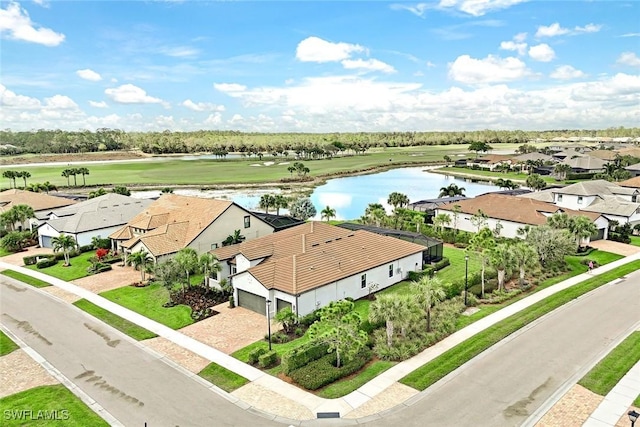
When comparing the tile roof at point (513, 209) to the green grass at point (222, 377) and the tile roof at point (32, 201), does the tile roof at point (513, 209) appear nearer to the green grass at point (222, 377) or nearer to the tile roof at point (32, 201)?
the green grass at point (222, 377)

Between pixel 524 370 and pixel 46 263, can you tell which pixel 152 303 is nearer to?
pixel 46 263

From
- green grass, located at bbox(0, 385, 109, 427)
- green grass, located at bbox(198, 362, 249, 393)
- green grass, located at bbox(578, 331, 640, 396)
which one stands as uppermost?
green grass, located at bbox(578, 331, 640, 396)

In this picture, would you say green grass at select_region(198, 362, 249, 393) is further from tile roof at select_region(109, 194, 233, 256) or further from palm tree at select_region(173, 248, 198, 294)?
tile roof at select_region(109, 194, 233, 256)

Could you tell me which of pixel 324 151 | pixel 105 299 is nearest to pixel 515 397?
pixel 105 299

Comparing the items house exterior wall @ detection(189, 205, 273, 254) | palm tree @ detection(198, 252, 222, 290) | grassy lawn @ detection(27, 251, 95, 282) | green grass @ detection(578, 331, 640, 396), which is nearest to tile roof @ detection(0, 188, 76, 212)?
grassy lawn @ detection(27, 251, 95, 282)

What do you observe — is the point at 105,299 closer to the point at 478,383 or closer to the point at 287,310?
the point at 287,310

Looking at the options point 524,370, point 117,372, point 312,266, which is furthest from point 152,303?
point 524,370
